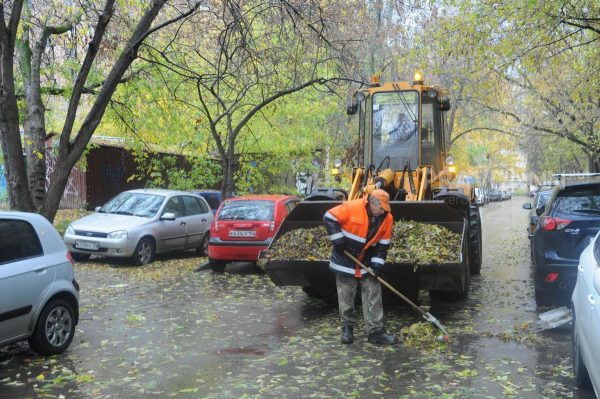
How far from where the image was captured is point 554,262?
709cm

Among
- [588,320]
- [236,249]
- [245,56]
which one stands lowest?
[236,249]

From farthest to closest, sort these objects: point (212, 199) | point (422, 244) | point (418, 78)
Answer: point (212, 199) → point (418, 78) → point (422, 244)

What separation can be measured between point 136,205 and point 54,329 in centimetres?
742

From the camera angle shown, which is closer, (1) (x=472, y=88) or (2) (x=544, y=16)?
(2) (x=544, y=16)

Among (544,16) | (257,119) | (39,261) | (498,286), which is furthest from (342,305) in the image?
(257,119)

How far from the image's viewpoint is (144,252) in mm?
12438

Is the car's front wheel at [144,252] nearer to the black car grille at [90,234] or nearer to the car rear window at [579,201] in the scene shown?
the black car grille at [90,234]

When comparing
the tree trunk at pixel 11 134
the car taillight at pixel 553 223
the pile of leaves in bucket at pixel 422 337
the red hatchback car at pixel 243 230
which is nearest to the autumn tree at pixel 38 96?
the tree trunk at pixel 11 134

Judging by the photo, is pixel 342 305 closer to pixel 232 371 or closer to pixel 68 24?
pixel 232 371

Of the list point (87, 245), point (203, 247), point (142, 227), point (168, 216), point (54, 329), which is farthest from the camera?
point (203, 247)

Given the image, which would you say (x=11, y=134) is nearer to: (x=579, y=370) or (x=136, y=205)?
(x=136, y=205)

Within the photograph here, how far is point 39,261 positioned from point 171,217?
7.06 metres

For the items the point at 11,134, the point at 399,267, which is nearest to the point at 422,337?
the point at 399,267

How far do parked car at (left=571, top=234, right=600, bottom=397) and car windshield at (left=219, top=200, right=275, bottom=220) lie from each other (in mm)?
7290
